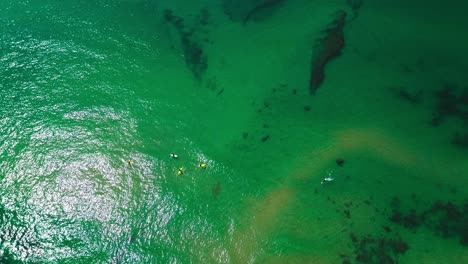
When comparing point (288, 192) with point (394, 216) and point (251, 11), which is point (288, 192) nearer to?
point (394, 216)

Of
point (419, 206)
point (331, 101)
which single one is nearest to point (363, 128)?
point (331, 101)

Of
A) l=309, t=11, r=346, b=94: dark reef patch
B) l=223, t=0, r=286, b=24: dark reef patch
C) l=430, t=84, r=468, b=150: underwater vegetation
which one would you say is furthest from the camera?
l=223, t=0, r=286, b=24: dark reef patch

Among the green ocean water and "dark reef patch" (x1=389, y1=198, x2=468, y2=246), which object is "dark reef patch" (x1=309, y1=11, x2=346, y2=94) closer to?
the green ocean water

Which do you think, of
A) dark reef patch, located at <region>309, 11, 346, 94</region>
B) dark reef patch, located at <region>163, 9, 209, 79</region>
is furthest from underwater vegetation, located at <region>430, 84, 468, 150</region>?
dark reef patch, located at <region>163, 9, 209, 79</region>

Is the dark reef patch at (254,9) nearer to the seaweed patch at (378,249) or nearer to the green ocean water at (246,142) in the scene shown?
the green ocean water at (246,142)

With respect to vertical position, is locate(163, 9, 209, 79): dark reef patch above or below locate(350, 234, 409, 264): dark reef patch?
above

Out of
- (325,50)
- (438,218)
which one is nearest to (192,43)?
(325,50)

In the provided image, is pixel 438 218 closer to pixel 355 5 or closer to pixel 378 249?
pixel 378 249
